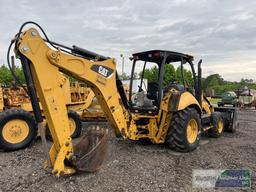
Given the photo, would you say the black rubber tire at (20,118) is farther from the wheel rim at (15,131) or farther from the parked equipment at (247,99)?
the parked equipment at (247,99)

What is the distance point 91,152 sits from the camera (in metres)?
3.94

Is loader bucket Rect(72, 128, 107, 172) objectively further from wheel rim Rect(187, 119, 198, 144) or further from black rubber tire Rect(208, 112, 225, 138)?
black rubber tire Rect(208, 112, 225, 138)

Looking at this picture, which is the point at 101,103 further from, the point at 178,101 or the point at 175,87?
the point at 175,87

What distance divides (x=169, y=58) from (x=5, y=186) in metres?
4.22

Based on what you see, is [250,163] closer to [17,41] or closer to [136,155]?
[136,155]

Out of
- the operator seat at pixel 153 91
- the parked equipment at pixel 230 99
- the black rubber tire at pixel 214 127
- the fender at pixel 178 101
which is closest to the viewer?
the fender at pixel 178 101

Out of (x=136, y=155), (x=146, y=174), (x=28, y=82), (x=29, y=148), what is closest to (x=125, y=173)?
(x=146, y=174)

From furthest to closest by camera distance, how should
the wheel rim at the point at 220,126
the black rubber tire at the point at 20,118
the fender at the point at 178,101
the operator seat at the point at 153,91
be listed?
the wheel rim at the point at 220,126, the operator seat at the point at 153,91, the black rubber tire at the point at 20,118, the fender at the point at 178,101

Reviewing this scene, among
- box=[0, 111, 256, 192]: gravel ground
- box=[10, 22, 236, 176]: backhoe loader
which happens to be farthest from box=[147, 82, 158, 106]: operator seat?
box=[0, 111, 256, 192]: gravel ground

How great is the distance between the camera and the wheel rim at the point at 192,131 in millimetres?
5711

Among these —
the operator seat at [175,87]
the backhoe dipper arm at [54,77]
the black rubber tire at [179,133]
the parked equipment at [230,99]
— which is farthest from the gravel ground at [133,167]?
the parked equipment at [230,99]

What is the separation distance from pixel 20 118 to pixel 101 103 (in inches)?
99.4

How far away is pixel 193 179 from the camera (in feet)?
13.3

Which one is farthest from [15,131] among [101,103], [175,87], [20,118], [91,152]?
[175,87]
